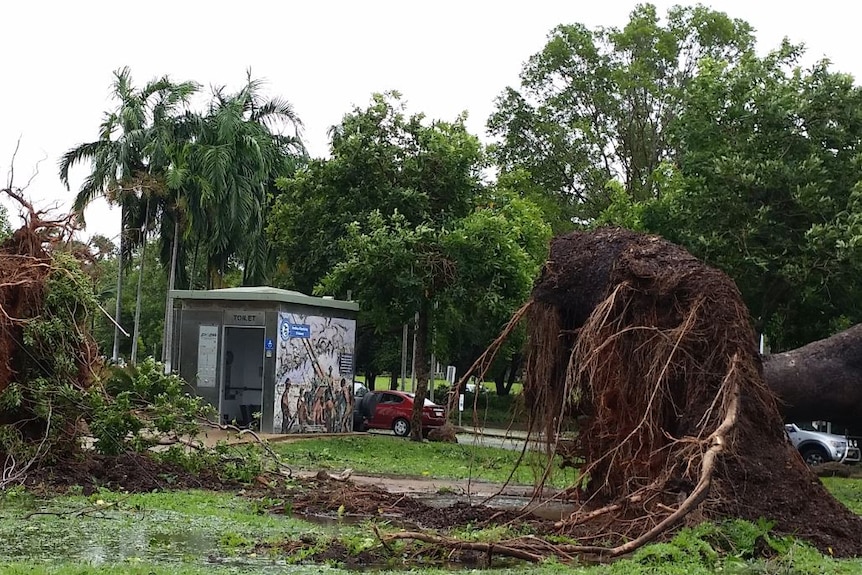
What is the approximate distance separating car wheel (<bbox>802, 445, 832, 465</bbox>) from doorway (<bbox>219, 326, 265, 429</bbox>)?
13.6 metres

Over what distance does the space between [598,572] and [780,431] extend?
4144mm

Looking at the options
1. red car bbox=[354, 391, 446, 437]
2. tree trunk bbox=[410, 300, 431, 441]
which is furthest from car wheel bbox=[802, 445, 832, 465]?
red car bbox=[354, 391, 446, 437]

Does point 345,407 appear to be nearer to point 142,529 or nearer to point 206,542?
point 142,529

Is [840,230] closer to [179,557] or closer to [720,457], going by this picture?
[720,457]

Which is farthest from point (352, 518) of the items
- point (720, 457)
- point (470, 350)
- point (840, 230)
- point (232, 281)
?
point (232, 281)

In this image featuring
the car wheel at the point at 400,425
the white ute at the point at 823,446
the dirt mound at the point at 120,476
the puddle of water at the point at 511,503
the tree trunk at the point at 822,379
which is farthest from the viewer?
the car wheel at the point at 400,425

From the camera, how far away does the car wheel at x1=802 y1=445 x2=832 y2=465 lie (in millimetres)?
26031

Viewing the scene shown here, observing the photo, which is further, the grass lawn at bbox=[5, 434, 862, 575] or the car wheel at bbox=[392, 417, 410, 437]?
the car wheel at bbox=[392, 417, 410, 437]

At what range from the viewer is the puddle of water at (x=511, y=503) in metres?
13.8

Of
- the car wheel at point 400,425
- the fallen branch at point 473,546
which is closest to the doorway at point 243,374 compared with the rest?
the car wheel at point 400,425

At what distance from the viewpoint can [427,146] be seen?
26.4 m

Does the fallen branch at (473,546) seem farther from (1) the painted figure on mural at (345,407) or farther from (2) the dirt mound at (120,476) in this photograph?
(1) the painted figure on mural at (345,407)

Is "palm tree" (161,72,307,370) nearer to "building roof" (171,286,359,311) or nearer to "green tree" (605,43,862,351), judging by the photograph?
"building roof" (171,286,359,311)

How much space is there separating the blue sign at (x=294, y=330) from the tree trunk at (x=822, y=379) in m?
13.0
